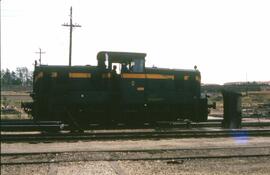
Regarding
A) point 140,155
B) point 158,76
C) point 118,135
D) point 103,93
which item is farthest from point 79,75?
point 140,155

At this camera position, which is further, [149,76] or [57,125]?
[149,76]

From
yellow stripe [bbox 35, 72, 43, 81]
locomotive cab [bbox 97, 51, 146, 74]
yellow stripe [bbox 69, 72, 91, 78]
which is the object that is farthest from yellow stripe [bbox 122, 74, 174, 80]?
yellow stripe [bbox 35, 72, 43, 81]

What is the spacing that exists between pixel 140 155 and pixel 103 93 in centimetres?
692

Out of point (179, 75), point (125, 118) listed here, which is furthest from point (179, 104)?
point (125, 118)

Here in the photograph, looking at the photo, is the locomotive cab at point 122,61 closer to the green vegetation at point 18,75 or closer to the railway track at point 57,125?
the railway track at point 57,125

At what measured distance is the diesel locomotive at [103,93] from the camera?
16.8m

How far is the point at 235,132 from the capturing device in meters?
15.1

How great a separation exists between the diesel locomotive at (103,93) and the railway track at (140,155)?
19.5 feet

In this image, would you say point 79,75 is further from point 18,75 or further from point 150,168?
point 18,75

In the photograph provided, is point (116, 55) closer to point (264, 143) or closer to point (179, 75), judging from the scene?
point (179, 75)

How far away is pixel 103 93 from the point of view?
17.1 metres

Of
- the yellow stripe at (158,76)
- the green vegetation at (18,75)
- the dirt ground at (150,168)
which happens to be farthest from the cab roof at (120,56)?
the green vegetation at (18,75)

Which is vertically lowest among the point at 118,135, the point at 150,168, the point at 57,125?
the point at 150,168

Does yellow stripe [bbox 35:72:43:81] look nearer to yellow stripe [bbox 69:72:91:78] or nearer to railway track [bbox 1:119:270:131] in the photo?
yellow stripe [bbox 69:72:91:78]
